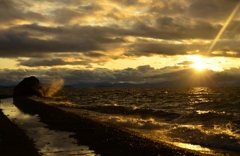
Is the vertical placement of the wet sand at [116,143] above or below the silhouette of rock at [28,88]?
below

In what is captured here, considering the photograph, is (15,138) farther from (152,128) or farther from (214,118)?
(214,118)

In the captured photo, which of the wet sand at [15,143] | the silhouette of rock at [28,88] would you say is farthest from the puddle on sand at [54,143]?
the silhouette of rock at [28,88]

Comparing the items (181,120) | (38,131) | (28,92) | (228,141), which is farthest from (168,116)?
(28,92)

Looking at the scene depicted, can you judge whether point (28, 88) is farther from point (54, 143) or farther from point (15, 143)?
point (54, 143)

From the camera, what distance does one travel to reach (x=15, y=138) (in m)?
17.0

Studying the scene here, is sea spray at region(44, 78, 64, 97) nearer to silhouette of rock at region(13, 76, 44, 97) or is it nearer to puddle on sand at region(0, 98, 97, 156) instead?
silhouette of rock at region(13, 76, 44, 97)

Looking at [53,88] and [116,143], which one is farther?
[53,88]

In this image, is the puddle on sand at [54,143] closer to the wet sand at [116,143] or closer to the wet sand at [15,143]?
the wet sand at [15,143]

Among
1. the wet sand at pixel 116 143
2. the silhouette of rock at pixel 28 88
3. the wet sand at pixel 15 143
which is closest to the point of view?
the wet sand at pixel 15 143

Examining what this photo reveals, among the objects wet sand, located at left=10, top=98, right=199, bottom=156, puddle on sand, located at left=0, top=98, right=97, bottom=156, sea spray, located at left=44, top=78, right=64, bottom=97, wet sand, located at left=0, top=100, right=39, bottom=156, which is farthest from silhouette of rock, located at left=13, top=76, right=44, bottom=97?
wet sand, located at left=10, top=98, right=199, bottom=156

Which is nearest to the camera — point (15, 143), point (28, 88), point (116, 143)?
point (15, 143)

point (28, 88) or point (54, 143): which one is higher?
point (28, 88)

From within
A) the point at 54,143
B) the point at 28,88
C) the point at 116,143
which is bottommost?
the point at 116,143

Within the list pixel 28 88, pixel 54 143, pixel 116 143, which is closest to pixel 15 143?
pixel 54 143
